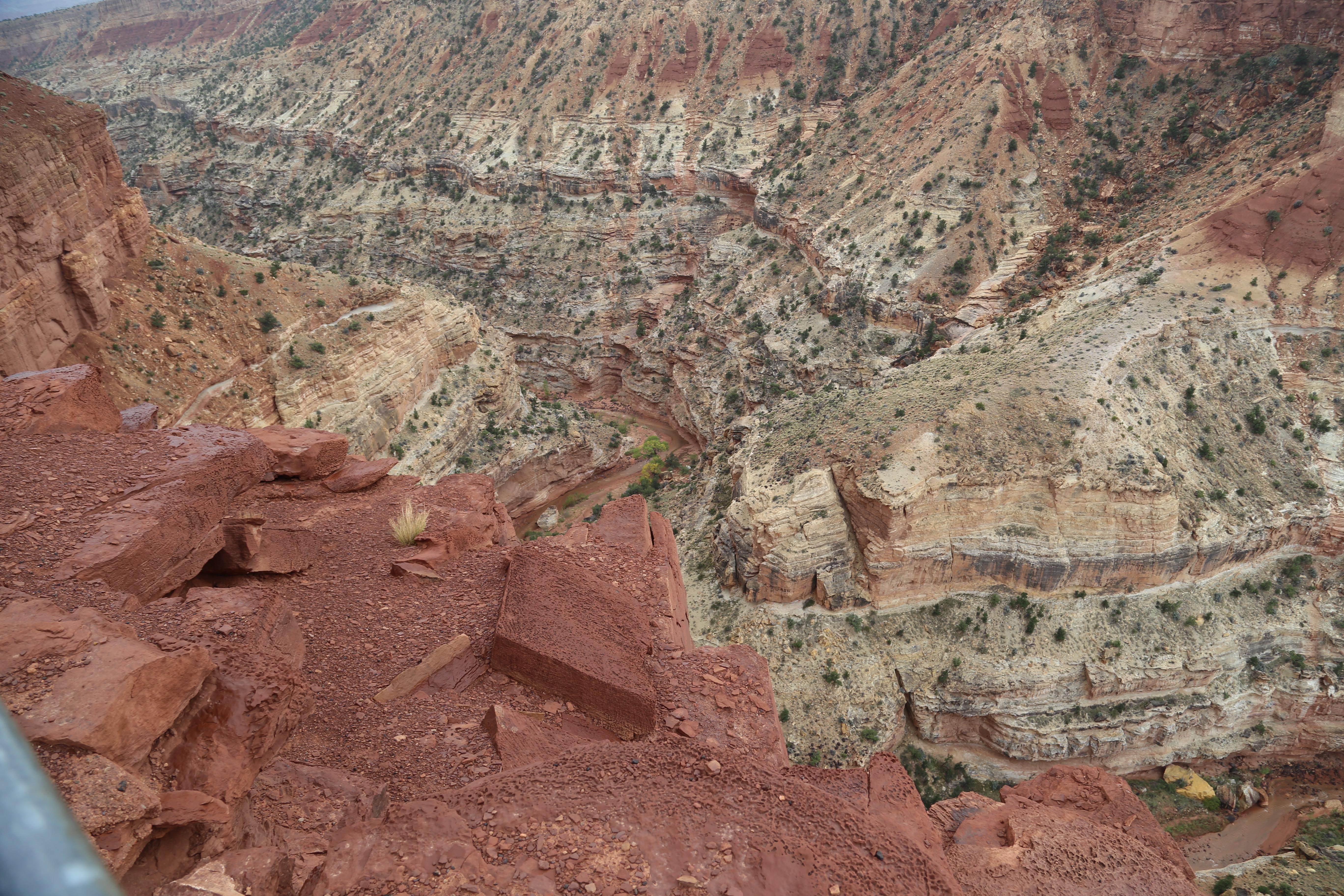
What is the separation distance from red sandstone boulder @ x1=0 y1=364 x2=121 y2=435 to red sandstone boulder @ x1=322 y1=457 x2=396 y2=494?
16.8ft

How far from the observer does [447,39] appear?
8112 cm

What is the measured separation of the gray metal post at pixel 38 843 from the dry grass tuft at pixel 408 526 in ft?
49.9

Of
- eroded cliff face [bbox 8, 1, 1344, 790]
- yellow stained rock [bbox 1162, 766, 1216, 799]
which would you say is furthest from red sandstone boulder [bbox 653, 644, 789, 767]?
yellow stained rock [bbox 1162, 766, 1216, 799]

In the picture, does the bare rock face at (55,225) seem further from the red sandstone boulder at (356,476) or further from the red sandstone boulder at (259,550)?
the red sandstone boulder at (259,550)

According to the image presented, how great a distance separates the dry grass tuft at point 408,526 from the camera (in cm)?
1709

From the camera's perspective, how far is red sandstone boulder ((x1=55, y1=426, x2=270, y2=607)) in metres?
12.1

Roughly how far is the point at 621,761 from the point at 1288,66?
183 ft

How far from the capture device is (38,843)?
6.76 feet

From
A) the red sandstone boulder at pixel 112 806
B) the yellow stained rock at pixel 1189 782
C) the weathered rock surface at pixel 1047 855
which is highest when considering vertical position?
the red sandstone boulder at pixel 112 806

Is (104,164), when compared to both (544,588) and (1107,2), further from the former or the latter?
(1107,2)

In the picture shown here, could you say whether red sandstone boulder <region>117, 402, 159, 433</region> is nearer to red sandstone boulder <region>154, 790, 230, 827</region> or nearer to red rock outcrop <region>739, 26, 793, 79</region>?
red sandstone boulder <region>154, 790, 230, 827</region>

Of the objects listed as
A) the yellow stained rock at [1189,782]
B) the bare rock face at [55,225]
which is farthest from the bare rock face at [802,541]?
the bare rock face at [55,225]

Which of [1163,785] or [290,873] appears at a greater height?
[290,873]

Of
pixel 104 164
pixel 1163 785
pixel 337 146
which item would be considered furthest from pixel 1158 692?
pixel 337 146
